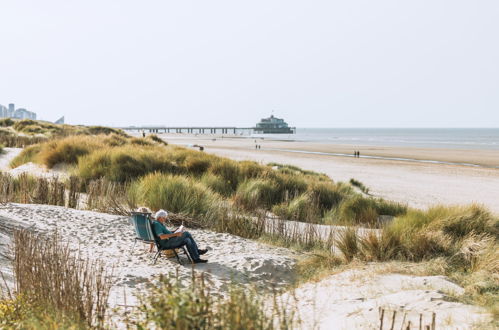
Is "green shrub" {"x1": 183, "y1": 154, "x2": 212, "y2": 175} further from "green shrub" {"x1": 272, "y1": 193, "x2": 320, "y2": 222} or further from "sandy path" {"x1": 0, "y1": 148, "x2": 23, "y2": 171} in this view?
"sandy path" {"x1": 0, "y1": 148, "x2": 23, "y2": 171}

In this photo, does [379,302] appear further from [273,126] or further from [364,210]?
[273,126]

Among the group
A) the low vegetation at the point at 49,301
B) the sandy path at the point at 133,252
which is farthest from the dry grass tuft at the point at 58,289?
the sandy path at the point at 133,252

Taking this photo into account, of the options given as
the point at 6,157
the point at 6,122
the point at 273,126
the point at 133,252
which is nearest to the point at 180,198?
the point at 133,252

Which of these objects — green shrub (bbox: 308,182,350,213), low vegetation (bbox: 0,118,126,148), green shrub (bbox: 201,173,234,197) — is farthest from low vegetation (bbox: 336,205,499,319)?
low vegetation (bbox: 0,118,126,148)

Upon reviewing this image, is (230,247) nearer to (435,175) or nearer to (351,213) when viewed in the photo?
(351,213)

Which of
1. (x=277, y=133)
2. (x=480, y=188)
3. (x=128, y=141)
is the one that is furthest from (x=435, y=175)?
(x=277, y=133)

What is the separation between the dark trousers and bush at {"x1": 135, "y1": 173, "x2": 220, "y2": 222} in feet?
9.46

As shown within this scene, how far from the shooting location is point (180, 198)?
11312 millimetres

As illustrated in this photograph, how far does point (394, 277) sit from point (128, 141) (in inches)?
820

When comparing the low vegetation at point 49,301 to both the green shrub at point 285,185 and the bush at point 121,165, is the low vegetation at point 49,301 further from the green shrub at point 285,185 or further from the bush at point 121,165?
the bush at point 121,165

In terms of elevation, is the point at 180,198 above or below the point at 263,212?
above

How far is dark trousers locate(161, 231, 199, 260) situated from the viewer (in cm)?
787

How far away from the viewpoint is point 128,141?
25609mm

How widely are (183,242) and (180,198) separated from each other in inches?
138
